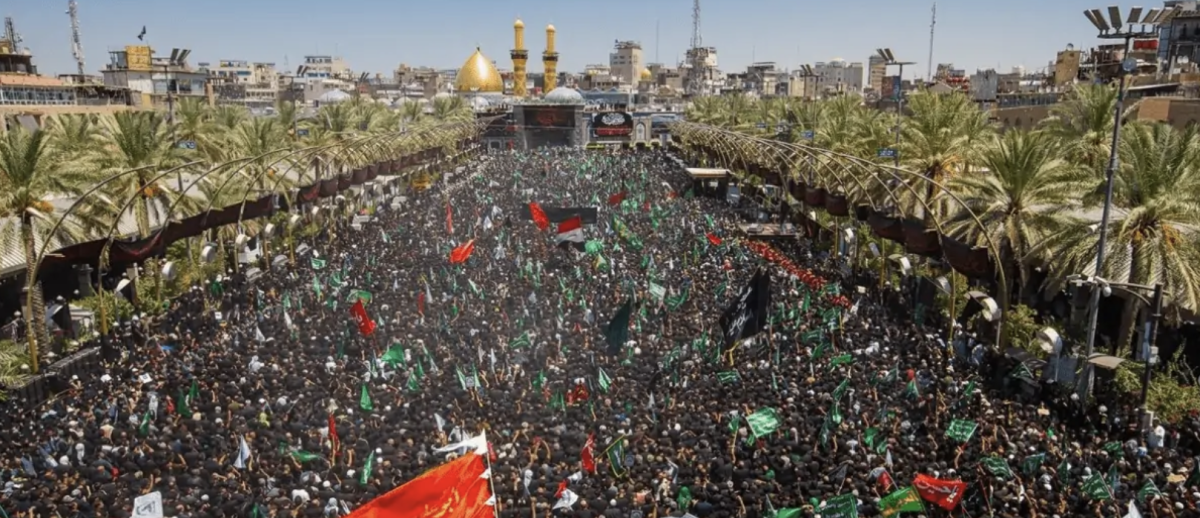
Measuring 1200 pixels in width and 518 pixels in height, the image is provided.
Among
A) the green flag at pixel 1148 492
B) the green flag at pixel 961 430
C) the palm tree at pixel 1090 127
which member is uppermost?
the palm tree at pixel 1090 127

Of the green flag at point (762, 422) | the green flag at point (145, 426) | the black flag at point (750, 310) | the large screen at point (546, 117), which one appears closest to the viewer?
the green flag at point (762, 422)

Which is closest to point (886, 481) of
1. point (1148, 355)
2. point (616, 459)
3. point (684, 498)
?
point (684, 498)

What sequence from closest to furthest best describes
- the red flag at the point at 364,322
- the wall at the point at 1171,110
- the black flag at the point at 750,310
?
1. the black flag at the point at 750,310
2. the red flag at the point at 364,322
3. the wall at the point at 1171,110

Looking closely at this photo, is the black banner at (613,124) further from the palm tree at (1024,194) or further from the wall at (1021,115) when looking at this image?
the palm tree at (1024,194)

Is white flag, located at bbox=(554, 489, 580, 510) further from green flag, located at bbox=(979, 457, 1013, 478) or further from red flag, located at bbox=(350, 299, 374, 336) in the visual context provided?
red flag, located at bbox=(350, 299, 374, 336)

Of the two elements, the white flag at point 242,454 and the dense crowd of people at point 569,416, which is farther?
the white flag at point 242,454

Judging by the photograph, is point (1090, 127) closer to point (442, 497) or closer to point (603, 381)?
point (603, 381)

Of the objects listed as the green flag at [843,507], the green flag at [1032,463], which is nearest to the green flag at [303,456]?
the green flag at [843,507]
